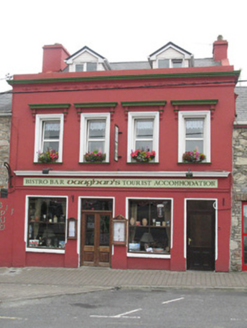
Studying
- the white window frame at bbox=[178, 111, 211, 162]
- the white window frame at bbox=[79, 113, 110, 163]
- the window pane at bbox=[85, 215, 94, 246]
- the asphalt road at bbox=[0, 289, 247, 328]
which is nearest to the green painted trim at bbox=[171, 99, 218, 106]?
the white window frame at bbox=[178, 111, 211, 162]

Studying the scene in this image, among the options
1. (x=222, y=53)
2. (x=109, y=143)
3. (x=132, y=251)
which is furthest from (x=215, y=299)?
(x=222, y=53)

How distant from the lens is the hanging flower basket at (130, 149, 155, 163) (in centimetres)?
1428

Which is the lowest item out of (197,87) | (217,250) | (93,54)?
(217,250)

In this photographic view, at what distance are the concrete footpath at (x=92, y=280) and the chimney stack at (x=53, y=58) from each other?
892cm

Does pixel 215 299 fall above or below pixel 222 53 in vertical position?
below

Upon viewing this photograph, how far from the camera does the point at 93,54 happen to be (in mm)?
16297

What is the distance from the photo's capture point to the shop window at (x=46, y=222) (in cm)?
1510

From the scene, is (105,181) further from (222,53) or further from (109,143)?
(222,53)

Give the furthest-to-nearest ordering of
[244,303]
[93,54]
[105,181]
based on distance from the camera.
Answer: [93,54]
[105,181]
[244,303]

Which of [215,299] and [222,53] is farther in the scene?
[222,53]

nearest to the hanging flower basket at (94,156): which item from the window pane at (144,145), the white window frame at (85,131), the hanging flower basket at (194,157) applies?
the white window frame at (85,131)

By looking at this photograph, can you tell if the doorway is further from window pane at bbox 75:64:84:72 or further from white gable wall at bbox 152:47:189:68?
window pane at bbox 75:64:84:72

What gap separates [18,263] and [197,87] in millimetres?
10039

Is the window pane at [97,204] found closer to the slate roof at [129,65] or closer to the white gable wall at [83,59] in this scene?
the white gable wall at [83,59]
